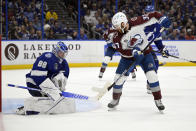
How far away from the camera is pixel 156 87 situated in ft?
13.0

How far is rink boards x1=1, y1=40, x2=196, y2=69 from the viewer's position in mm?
9484

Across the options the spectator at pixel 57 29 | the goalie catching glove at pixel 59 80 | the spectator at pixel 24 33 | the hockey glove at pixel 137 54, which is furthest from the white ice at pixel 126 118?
the spectator at pixel 57 29

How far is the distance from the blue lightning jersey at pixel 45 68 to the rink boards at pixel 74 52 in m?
5.62

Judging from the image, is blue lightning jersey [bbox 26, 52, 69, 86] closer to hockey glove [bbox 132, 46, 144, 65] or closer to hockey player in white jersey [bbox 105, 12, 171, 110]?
hockey player in white jersey [bbox 105, 12, 171, 110]

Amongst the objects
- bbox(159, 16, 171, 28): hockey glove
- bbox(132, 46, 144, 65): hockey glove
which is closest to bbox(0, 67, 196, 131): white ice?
bbox(132, 46, 144, 65): hockey glove

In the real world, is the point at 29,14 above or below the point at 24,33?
above

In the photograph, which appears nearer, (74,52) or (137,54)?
(137,54)

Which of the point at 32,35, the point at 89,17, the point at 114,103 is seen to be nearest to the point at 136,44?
the point at 114,103

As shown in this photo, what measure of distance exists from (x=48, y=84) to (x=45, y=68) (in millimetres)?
185

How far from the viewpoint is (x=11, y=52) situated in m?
9.47

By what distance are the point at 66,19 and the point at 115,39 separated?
759cm

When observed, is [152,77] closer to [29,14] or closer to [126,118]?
[126,118]

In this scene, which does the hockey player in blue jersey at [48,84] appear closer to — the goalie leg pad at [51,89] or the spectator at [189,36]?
the goalie leg pad at [51,89]

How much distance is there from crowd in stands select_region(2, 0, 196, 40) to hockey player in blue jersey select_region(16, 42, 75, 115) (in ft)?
19.9
